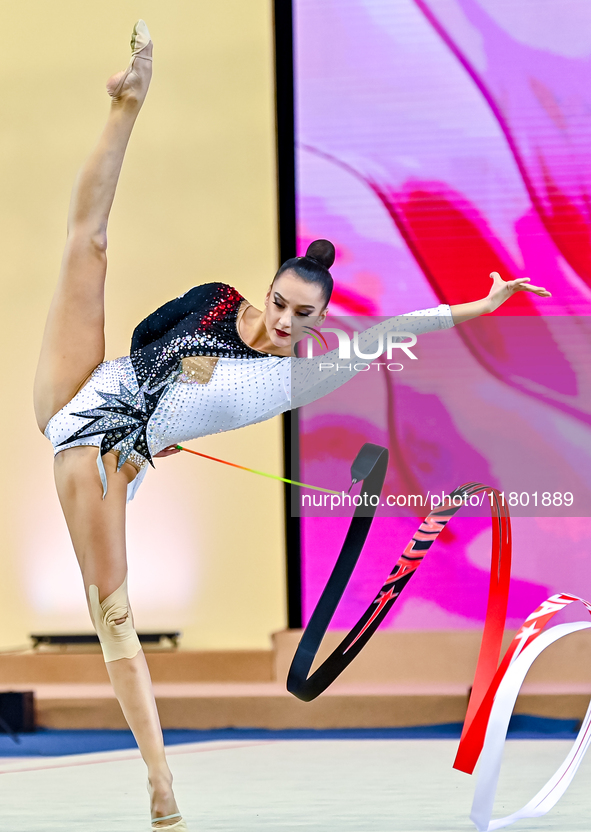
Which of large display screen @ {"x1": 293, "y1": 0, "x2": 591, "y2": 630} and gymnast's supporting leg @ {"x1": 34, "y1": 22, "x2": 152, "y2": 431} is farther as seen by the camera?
large display screen @ {"x1": 293, "y1": 0, "x2": 591, "y2": 630}

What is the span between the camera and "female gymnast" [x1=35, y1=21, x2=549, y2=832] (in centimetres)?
212

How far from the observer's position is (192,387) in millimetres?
2158

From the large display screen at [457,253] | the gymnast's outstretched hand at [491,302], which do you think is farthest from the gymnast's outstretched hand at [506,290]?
the large display screen at [457,253]

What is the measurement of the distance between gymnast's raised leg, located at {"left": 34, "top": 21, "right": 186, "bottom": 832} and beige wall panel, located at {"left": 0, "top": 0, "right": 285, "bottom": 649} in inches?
67.0

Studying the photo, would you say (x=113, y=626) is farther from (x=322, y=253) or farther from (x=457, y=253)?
(x=457, y=253)

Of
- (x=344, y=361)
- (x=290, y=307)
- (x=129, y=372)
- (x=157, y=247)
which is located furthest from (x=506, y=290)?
(x=157, y=247)

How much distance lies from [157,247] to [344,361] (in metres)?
2.09

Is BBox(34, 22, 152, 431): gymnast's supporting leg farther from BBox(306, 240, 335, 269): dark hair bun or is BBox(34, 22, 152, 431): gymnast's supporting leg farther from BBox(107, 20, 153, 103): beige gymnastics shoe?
BBox(306, 240, 335, 269): dark hair bun

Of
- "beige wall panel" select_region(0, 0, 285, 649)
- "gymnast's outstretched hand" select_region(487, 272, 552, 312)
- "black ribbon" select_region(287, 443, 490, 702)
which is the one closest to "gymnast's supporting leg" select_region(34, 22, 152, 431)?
"black ribbon" select_region(287, 443, 490, 702)

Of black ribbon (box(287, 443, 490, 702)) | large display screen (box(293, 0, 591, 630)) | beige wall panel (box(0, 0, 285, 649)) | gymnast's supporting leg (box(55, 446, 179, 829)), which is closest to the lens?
gymnast's supporting leg (box(55, 446, 179, 829))

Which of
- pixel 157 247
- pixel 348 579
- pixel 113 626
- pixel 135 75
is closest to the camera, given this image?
pixel 113 626

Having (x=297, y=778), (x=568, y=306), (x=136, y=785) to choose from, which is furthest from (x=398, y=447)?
(x=136, y=785)

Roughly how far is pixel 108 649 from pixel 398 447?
1941mm

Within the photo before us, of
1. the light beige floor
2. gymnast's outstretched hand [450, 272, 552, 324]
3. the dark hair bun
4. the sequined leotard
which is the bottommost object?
the light beige floor
